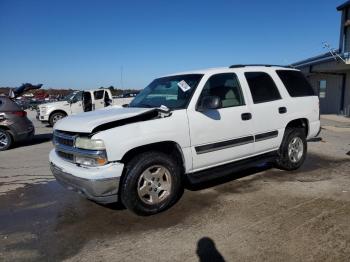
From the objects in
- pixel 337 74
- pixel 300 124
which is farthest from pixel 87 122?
pixel 337 74

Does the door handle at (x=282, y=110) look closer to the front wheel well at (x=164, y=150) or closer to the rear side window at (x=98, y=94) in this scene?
the front wheel well at (x=164, y=150)

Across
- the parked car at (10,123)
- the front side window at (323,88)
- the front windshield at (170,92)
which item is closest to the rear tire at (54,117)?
the parked car at (10,123)

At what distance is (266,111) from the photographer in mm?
5875

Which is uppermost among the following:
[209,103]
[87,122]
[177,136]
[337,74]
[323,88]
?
[337,74]

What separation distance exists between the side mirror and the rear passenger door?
1.06 meters

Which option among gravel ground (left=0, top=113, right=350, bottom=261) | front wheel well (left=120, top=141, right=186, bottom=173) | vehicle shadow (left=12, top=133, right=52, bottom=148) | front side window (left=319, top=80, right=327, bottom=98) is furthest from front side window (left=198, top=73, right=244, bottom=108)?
front side window (left=319, top=80, right=327, bottom=98)

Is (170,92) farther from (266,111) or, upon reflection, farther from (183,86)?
(266,111)

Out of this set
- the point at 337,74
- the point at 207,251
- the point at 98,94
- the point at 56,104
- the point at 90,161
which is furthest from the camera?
the point at 337,74

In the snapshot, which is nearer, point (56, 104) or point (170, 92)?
point (170, 92)

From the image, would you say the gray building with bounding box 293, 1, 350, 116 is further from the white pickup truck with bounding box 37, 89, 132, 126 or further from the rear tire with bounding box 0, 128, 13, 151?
the rear tire with bounding box 0, 128, 13, 151

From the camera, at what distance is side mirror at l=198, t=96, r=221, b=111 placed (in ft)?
15.8

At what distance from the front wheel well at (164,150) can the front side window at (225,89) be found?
903 mm

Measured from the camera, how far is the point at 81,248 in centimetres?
381

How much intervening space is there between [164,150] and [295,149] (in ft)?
10.2
